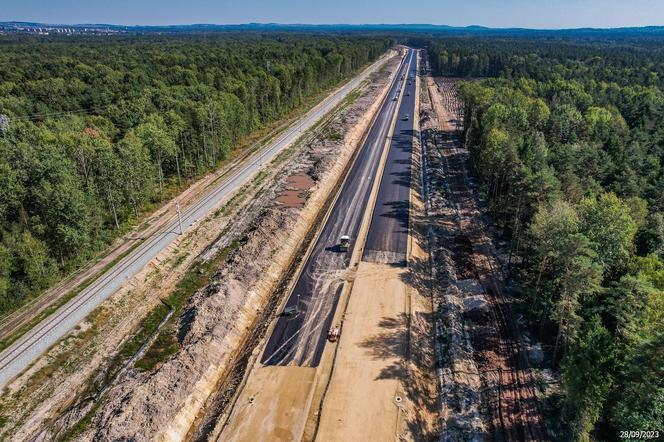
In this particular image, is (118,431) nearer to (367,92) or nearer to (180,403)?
(180,403)

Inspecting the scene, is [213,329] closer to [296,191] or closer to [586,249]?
[586,249]

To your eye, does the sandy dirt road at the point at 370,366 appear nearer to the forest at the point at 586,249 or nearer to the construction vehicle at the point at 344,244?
the construction vehicle at the point at 344,244

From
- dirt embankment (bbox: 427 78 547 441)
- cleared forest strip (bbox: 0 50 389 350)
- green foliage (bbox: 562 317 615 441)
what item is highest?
green foliage (bbox: 562 317 615 441)

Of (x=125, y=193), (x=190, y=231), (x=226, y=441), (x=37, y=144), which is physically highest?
(x=37, y=144)

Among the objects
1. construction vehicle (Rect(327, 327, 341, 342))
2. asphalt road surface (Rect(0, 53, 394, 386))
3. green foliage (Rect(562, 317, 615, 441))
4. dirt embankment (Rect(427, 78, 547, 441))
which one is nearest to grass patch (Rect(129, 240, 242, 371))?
asphalt road surface (Rect(0, 53, 394, 386))

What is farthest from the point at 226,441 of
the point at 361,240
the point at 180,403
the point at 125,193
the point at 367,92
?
the point at 367,92

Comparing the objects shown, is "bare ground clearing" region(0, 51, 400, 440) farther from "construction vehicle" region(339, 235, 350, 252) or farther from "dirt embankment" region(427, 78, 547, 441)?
"dirt embankment" region(427, 78, 547, 441)
